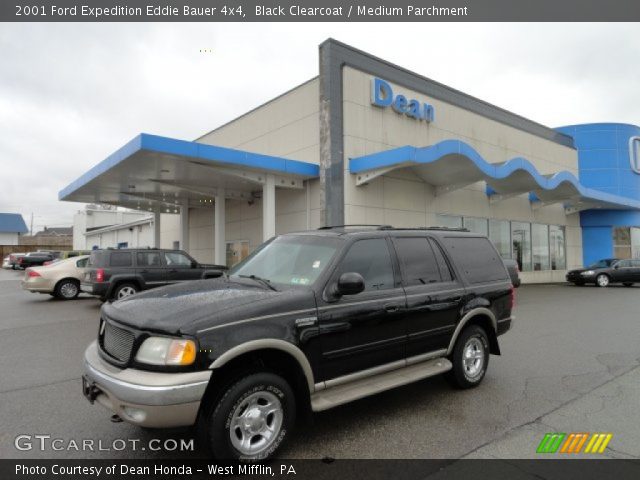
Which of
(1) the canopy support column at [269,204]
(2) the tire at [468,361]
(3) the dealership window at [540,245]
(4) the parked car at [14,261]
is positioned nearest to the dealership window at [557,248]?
(3) the dealership window at [540,245]

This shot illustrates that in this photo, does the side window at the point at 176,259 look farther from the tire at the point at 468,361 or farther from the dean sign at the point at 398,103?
the tire at the point at 468,361

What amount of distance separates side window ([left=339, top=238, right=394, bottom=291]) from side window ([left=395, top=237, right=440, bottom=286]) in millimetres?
216

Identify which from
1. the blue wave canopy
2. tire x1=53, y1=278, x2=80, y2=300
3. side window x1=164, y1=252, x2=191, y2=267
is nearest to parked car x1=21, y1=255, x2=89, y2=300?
tire x1=53, y1=278, x2=80, y2=300

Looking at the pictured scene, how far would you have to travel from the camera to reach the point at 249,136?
19609 mm

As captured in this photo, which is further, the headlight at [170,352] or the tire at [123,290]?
the tire at [123,290]

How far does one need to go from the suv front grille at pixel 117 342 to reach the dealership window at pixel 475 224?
1767 cm

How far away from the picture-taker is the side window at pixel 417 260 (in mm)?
4582

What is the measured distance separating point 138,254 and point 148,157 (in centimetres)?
305

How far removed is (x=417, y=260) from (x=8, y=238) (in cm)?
7978

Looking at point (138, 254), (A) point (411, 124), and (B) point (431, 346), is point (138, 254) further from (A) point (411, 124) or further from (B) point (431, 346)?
(A) point (411, 124)

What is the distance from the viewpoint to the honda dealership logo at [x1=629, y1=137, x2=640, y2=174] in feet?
94.6

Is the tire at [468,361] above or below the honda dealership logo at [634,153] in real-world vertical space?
below

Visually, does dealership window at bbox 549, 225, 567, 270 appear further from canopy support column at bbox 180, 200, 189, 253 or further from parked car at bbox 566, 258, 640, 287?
canopy support column at bbox 180, 200, 189, 253

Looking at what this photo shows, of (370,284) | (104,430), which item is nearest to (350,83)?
(370,284)
